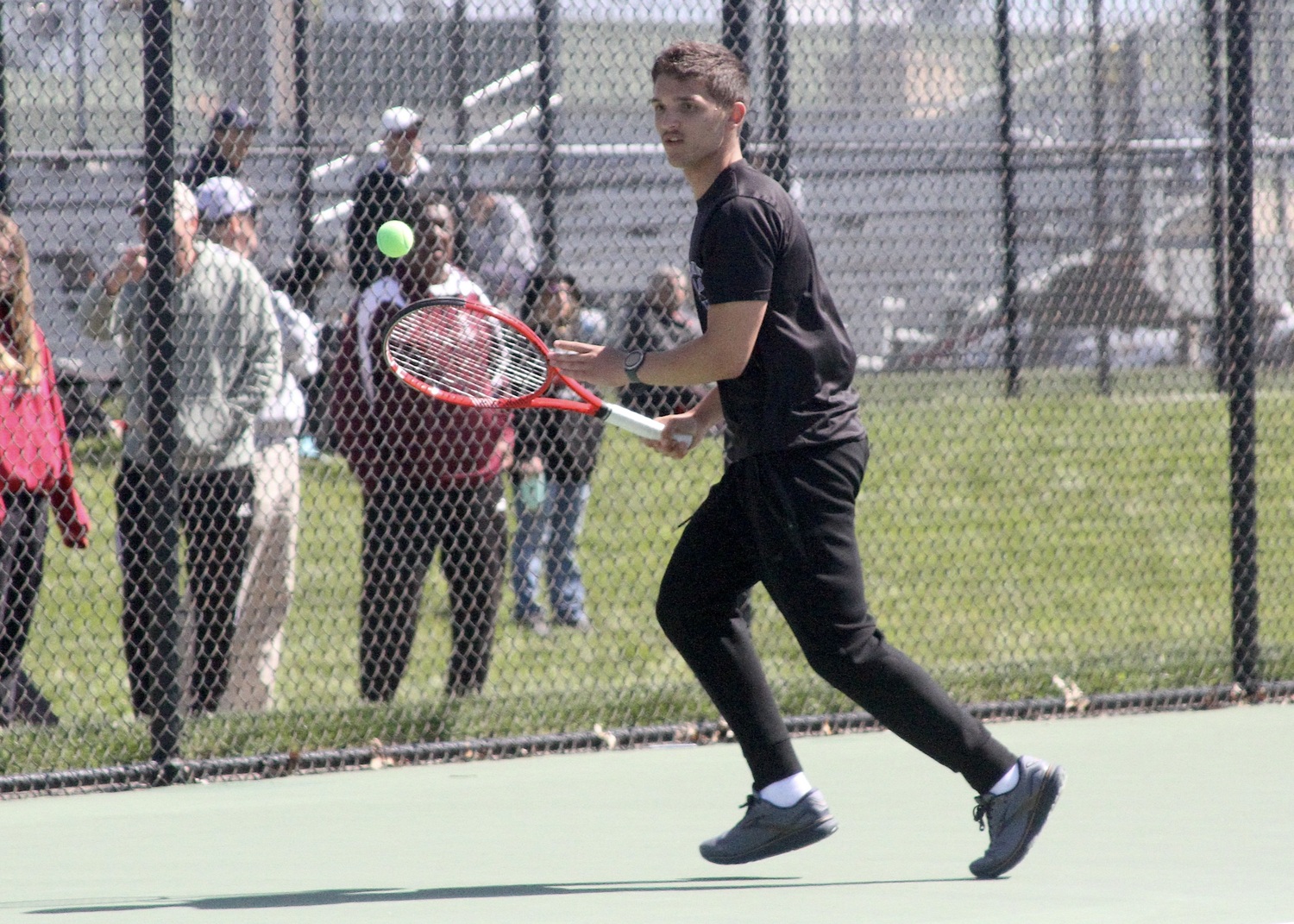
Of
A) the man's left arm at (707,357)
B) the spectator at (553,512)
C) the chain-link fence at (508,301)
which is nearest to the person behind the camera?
the man's left arm at (707,357)

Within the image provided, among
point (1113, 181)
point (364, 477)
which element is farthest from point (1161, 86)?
point (364, 477)

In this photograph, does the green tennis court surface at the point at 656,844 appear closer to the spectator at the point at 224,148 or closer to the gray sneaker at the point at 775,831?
the gray sneaker at the point at 775,831

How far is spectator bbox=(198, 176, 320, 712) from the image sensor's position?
6.18 metres

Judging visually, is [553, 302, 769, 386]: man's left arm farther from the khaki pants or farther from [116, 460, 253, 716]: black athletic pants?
the khaki pants

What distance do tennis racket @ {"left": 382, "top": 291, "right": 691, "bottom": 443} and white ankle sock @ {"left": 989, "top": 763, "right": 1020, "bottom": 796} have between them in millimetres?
1262

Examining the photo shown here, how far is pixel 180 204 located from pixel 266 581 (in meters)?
1.45

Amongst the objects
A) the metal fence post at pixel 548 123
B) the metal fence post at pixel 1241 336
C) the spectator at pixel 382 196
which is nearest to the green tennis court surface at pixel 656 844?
the metal fence post at pixel 1241 336

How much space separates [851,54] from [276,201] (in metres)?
2.29

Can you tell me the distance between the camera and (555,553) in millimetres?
7922

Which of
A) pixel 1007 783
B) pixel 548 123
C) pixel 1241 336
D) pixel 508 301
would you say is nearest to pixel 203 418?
pixel 508 301

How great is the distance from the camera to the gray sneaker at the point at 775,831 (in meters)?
3.99

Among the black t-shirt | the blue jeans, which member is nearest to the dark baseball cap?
the blue jeans

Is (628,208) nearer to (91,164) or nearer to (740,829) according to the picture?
(91,164)

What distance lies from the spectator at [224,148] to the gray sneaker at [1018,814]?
369 cm
